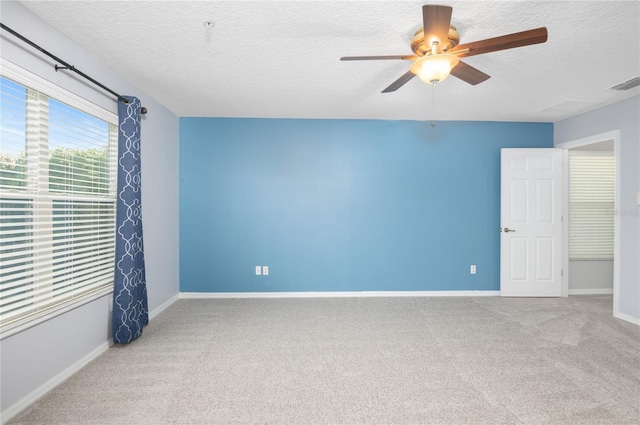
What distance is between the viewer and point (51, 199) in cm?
225

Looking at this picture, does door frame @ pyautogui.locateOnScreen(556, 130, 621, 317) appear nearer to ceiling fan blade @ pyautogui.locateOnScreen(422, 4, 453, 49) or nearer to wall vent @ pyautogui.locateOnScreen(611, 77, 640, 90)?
wall vent @ pyautogui.locateOnScreen(611, 77, 640, 90)

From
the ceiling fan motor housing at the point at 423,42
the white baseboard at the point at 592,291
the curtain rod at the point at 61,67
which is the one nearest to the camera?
the curtain rod at the point at 61,67

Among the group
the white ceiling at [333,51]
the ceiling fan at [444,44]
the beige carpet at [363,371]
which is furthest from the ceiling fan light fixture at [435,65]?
the beige carpet at [363,371]

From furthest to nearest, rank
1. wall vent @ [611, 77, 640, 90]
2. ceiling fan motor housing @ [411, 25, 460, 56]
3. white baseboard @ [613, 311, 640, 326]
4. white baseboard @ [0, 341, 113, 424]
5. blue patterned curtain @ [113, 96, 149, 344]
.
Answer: white baseboard @ [613, 311, 640, 326]
wall vent @ [611, 77, 640, 90]
blue patterned curtain @ [113, 96, 149, 344]
ceiling fan motor housing @ [411, 25, 460, 56]
white baseboard @ [0, 341, 113, 424]

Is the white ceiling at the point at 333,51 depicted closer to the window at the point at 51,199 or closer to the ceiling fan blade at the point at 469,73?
the ceiling fan blade at the point at 469,73

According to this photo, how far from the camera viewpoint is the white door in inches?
175

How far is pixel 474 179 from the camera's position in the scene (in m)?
4.59

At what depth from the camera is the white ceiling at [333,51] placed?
6.60 feet

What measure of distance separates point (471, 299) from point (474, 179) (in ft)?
5.62

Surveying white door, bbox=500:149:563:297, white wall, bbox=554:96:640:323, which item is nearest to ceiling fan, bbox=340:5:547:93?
white wall, bbox=554:96:640:323

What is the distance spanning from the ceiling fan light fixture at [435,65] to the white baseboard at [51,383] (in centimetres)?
327

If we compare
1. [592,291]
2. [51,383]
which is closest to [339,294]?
[51,383]

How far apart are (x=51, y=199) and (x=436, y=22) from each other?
2.78 metres

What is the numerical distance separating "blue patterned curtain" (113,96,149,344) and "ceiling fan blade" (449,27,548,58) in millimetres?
Answer: 2775
